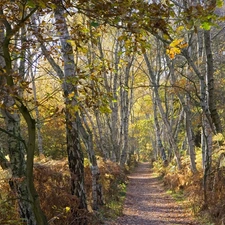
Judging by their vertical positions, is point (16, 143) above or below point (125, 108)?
below

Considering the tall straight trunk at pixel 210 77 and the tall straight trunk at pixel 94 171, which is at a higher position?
the tall straight trunk at pixel 210 77

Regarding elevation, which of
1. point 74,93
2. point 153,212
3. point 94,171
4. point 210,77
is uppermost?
point 210,77

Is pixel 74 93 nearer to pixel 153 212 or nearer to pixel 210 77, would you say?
pixel 210 77

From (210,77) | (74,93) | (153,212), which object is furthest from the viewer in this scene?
(153,212)

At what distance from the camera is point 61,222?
19.0 ft

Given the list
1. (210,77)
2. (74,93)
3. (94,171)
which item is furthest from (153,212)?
(74,93)

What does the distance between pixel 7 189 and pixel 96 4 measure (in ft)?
13.7

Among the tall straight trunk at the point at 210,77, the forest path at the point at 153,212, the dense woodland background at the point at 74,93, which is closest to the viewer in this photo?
the dense woodland background at the point at 74,93

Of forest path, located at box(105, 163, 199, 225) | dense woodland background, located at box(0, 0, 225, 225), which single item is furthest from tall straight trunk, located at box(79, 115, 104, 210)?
forest path, located at box(105, 163, 199, 225)

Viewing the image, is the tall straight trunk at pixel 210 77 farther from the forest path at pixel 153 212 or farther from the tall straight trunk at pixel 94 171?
the tall straight trunk at pixel 94 171

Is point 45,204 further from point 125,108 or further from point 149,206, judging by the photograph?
point 125,108

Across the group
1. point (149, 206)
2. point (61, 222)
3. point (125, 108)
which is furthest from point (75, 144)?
point (125, 108)

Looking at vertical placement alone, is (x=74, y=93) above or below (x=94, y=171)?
above

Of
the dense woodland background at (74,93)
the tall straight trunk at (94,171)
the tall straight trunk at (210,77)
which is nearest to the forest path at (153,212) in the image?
the dense woodland background at (74,93)
